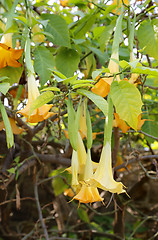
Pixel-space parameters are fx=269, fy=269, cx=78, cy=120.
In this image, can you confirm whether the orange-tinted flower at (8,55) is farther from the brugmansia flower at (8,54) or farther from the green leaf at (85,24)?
the green leaf at (85,24)

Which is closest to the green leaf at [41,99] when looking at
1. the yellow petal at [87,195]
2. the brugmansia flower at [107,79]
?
the brugmansia flower at [107,79]

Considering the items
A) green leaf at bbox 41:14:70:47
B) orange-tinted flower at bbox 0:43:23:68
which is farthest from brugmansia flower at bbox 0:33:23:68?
green leaf at bbox 41:14:70:47

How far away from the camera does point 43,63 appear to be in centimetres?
85

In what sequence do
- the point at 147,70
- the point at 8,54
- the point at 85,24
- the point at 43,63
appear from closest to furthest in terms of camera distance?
1. the point at 147,70
2. the point at 8,54
3. the point at 43,63
4. the point at 85,24

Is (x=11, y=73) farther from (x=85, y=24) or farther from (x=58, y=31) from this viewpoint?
(x=85, y=24)

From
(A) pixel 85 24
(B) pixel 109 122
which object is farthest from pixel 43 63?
(B) pixel 109 122

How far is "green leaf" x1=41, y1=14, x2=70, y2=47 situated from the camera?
90 cm

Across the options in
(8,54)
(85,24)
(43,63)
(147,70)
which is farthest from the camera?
(85,24)

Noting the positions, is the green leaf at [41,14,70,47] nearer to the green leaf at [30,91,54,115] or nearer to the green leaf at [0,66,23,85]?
the green leaf at [0,66,23,85]

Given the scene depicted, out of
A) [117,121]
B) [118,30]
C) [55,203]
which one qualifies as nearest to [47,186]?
[55,203]

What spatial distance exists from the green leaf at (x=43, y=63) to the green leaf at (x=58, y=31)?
0.06m

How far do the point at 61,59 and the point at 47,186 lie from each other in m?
1.18

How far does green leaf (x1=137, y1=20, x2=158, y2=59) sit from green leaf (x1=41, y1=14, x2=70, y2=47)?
244 mm

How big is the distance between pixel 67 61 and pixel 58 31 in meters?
0.10
